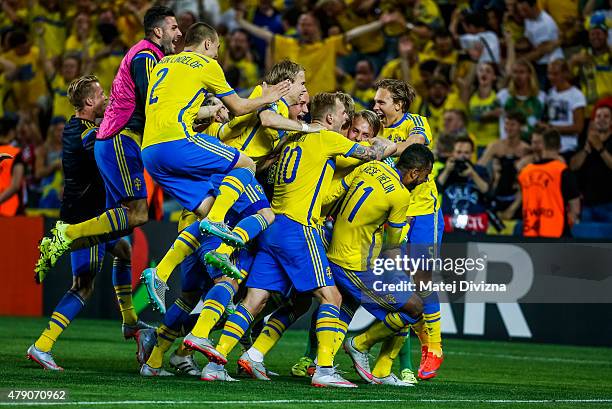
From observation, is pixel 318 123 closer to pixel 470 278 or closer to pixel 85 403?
pixel 85 403

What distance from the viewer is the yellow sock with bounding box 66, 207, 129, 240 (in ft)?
31.1

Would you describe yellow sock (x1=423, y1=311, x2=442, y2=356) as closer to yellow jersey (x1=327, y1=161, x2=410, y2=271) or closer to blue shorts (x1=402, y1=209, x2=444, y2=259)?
blue shorts (x1=402, y1=209, x2=444, y2=259)

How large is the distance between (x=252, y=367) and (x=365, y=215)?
58.7 inches

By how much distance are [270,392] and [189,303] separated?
1.51m

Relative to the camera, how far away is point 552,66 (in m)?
16.4

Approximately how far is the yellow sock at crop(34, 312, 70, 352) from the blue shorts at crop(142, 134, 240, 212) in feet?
5.73

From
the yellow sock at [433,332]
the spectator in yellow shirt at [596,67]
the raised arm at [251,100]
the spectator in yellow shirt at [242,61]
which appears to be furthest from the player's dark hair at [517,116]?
the raised arm at [251,100]

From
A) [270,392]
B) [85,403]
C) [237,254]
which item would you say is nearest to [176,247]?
[237,254]

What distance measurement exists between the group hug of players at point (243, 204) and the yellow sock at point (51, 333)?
0.5 inches

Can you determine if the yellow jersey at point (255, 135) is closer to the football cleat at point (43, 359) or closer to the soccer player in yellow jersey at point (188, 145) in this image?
the soccer player in yellow jersey at point (188, 145)

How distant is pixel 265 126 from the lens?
9.09m

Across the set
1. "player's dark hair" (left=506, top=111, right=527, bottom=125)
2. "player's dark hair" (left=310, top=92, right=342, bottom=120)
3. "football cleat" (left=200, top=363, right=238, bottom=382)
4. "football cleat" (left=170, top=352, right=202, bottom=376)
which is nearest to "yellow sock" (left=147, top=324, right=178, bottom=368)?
"football cleat" (left=170, top=352, right=202, bottom=376)

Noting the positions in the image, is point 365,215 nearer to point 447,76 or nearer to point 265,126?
point 265,126

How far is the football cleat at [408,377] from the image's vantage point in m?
9.62
